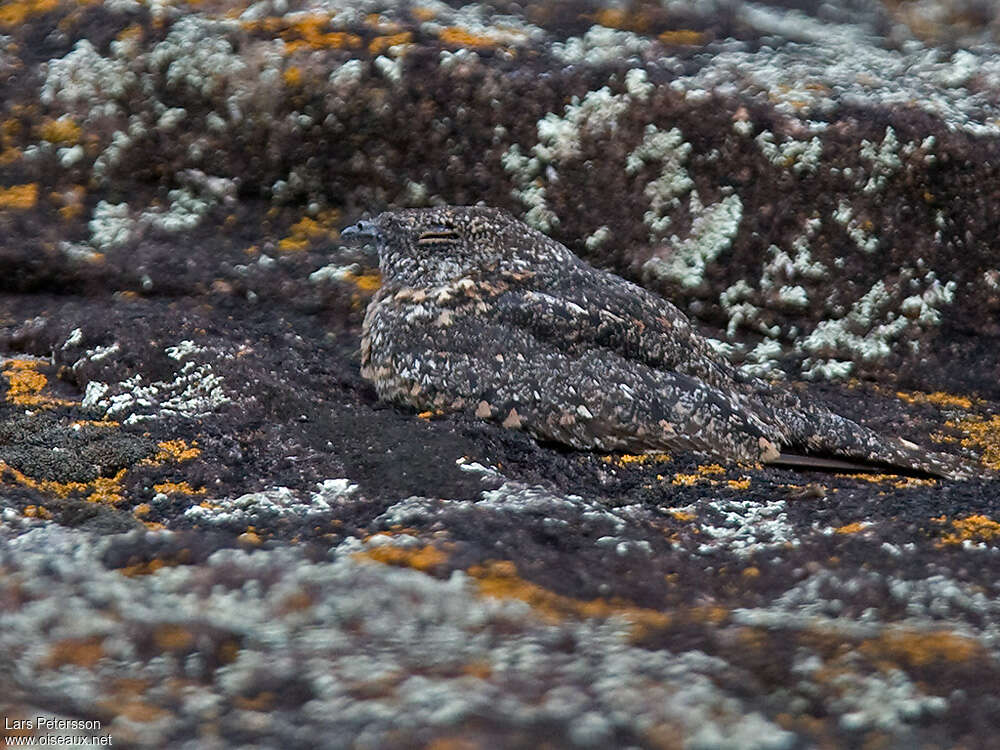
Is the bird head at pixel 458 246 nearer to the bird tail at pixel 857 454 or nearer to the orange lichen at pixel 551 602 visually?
the bird tail at pixel 857 454

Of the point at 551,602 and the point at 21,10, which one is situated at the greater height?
the point at 21,10

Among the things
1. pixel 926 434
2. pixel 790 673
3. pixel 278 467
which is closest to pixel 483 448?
pixel 278 467

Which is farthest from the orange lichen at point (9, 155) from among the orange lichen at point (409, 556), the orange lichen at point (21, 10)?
the orange lichen at point (409, 556)

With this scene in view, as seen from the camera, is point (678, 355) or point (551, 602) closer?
point (551, 602)

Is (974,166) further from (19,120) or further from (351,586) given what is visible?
(19,120)

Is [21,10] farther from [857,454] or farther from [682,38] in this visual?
[857,454]

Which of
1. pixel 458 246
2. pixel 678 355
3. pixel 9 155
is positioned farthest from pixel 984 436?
pixel 9 155
